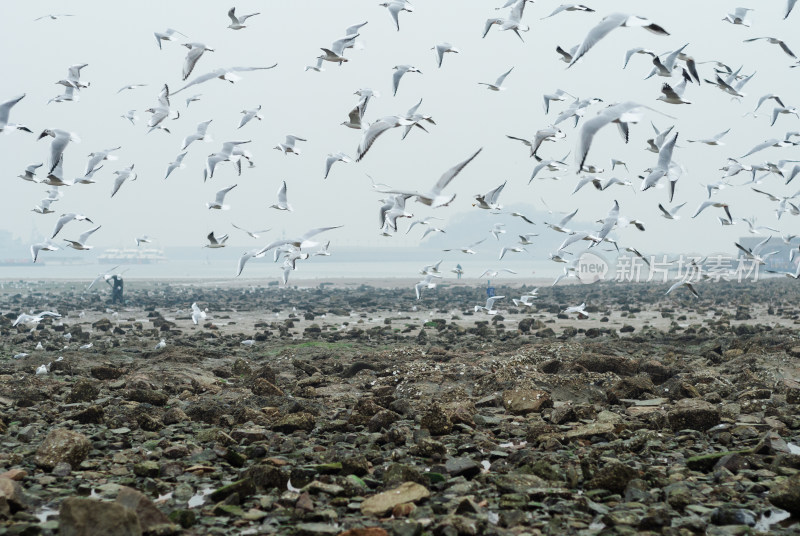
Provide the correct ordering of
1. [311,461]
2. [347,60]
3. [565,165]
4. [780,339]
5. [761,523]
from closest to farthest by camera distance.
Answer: [761,523]
[311,461]
[347,60]
[565,165]
[780,339]

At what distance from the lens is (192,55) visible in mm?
14461

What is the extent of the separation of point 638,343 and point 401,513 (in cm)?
1433

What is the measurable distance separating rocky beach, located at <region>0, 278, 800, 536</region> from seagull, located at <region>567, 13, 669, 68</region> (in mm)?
5109

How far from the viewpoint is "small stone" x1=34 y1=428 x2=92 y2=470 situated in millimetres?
7498

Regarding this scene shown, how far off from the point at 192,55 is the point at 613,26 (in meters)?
8.84

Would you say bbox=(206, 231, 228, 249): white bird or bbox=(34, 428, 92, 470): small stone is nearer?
bbox=(34, 428, 92, 470): small stone

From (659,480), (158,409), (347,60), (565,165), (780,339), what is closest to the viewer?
(659,480)

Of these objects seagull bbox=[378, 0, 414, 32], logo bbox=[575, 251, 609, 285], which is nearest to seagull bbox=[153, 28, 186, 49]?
seagull bbox=[378, 0, 414, 32]

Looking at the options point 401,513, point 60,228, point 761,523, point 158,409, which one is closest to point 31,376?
point 60,228

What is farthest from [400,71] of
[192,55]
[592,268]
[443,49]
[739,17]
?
[592,268]

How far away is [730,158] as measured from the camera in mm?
16656

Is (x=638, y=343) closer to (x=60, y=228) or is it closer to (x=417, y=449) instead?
(x=417, y=449)

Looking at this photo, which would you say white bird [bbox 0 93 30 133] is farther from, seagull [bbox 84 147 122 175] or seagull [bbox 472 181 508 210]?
seagull [bbox 472 181 508 210]

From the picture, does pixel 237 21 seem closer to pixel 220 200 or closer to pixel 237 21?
→ pixel 237 21
